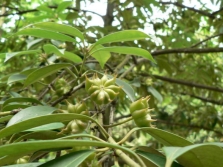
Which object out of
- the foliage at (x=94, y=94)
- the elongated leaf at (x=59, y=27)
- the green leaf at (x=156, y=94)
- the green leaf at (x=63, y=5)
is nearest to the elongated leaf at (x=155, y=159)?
the foliage at (x=94, y=94)

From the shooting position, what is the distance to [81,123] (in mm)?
659

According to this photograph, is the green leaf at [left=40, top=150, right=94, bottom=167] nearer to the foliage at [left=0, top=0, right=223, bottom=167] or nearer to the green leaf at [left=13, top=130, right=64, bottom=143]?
the foliage at [left=0, top=0, right=223, bottom=167]

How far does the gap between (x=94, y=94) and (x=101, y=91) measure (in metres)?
0.02

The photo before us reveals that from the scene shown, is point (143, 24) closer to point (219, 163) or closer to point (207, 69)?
point (207, 69)

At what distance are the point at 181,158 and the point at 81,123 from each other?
211mm

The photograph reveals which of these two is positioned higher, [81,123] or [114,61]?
[114,61]

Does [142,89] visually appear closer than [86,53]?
No

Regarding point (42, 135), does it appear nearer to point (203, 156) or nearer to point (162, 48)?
point (203, 156)

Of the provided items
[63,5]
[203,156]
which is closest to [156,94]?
[63,5]

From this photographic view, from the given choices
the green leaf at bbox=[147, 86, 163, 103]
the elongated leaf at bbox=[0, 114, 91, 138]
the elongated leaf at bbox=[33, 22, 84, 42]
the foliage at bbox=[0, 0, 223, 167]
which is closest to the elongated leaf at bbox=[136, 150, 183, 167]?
the foliage at bbox=[0, 0, 223, 167]

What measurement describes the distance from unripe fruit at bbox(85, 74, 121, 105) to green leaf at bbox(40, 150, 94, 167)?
0.64 ft

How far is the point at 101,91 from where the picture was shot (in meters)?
0.71

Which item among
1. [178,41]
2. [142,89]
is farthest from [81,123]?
[178,41]

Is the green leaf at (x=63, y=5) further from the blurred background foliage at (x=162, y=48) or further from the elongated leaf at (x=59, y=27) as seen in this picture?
the elongated leaf at (x=59, y=27)
